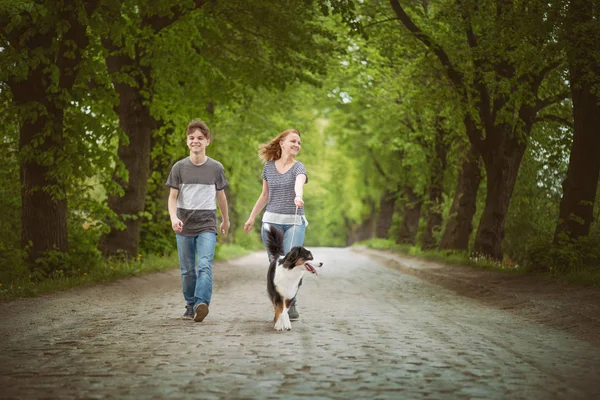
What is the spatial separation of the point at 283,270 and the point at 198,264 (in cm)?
153

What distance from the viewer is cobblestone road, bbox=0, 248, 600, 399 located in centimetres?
592

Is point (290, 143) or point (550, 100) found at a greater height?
point (550, 100)

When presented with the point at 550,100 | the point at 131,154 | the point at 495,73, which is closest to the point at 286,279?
Answer: the point at 131,154

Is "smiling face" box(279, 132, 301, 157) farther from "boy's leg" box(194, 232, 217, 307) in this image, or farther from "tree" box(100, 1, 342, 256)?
"tree" box(100, 1, 342, 256)

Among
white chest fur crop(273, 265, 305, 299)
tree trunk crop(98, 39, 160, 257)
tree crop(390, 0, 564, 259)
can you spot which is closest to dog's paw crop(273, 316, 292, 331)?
white chest fur crop(273, 265, 305, 299)

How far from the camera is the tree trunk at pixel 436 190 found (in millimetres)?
34281

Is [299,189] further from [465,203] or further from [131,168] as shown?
[465,203]

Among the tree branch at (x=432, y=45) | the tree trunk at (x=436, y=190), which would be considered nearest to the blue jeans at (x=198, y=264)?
the tree branch at (x=432, y=45)

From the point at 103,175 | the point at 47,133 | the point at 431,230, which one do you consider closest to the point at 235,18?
the point at 103,175

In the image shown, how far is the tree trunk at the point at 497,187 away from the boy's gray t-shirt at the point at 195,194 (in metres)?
14.8

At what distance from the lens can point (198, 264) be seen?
9867mm

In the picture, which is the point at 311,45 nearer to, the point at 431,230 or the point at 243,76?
the point at 243,76

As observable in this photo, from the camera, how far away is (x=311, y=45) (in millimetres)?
21203

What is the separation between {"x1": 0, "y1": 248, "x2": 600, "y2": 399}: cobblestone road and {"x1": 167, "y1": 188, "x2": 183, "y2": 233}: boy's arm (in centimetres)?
123
